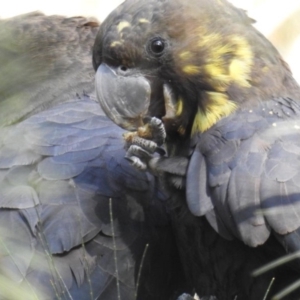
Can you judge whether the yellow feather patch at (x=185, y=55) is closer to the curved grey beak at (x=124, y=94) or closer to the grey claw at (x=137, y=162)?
the curved grey beak at (x=124, y=94)

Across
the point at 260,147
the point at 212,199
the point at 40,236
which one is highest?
the point at 260,147

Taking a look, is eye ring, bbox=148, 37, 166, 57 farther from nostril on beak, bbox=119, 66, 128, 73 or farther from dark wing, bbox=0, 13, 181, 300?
dark wing, bbox=0, 13, 181, 300

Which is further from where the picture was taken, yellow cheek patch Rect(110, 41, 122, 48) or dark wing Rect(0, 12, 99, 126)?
dark wing Rect(0, 12, 99, 126)

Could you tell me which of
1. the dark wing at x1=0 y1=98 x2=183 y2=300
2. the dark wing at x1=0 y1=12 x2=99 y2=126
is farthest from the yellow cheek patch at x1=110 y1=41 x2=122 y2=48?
the dark wing at x1=0 y1=12 x2=99 y2=126

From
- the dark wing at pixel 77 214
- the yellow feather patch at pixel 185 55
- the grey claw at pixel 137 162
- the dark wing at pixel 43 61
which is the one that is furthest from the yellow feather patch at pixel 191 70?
the dark wing at pixel 43 61

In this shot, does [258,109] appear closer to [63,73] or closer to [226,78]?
[226,78]

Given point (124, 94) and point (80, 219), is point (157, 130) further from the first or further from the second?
point (80, 219)

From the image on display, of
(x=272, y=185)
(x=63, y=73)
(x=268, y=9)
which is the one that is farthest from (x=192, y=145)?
(x=268, y=9)
